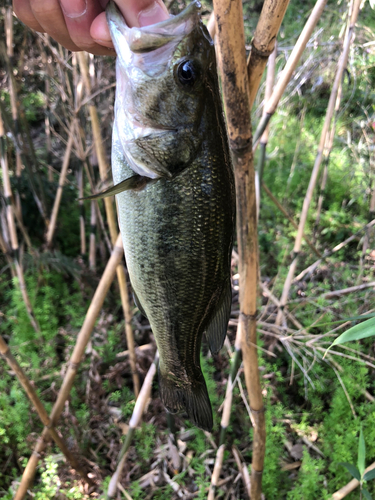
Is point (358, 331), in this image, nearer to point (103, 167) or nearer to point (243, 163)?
point (243, 163)

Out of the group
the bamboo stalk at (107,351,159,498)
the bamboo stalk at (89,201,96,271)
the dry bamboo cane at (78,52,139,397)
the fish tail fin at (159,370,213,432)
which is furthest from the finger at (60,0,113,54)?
the bamboo stalk at (89,201,96,271)

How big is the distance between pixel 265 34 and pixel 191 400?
39.7 inches

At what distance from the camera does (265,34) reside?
2.81 ft

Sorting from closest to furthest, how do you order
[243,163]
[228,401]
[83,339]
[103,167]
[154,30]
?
[154,30]
[243,163]
[83,339]
[228,401]
[103,167]

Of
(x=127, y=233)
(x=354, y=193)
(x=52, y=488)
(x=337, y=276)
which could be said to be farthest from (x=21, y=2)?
(x=354, y=193)

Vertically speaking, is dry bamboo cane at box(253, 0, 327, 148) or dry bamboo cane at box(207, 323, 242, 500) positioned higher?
dry bamboo cane at box(253, 0, 327, 148)

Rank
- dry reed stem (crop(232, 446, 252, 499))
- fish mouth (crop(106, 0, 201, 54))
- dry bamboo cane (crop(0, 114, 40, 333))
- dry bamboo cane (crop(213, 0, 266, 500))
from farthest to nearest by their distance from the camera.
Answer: dry bamboo cane (crop(0, 114, 40, 333)) < dry reed stem (crop(232, 446, 252, 499)) < dry bamboo cane (crop(213, 0, 266, 500)) < fish mouth (crop(106, 0, 201, 54))

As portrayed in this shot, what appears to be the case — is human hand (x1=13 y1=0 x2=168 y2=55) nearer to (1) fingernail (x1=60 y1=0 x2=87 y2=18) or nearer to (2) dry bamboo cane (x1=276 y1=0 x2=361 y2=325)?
(1) fingernail (x1=60 y1=0 x2=87 y2=18)

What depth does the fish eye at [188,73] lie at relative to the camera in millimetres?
739

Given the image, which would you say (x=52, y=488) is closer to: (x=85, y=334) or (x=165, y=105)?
(x=85, y=334)

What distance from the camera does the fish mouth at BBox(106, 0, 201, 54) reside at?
698mm

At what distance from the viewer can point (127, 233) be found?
860 millimetres

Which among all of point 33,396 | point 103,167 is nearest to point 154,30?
point 103,167

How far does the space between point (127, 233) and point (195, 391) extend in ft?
1.65
